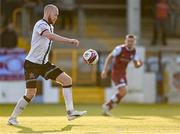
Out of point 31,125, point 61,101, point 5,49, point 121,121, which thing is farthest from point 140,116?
point 5,49

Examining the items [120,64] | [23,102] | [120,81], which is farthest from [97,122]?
[120,64]

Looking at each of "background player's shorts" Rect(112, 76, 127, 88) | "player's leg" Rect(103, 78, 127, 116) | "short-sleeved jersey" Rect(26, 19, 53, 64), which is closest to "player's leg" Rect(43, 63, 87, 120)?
"short-sleeved jersey" Rect(26, 19, 53, 64)

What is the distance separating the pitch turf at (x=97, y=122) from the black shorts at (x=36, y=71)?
2.68 ft

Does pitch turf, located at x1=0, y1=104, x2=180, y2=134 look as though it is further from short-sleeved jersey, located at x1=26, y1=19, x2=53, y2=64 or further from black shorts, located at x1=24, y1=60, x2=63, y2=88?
short-sleeved jersey, located at x1=26, y1=19, x2=53, y2=64

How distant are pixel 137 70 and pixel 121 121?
7102 mm

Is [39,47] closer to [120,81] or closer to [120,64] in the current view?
[120,81]

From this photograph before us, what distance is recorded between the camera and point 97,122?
1309 centimetres

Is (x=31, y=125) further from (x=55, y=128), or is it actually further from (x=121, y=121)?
(x=121, y=121)

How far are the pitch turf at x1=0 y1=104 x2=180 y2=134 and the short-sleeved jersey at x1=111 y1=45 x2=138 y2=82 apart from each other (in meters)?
0.94

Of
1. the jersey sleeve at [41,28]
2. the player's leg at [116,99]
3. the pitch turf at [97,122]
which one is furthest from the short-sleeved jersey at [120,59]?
the jersey sleeve at [41,28]

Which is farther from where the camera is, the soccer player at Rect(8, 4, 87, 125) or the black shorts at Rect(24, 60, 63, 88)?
the black shorts at Rect(24, 60, 63, 88)

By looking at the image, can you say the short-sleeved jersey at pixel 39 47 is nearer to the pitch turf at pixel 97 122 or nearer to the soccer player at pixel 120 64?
the pitch turf at pixel 97 122

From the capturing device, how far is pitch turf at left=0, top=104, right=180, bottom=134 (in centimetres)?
1160

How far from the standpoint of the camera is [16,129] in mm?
11750
